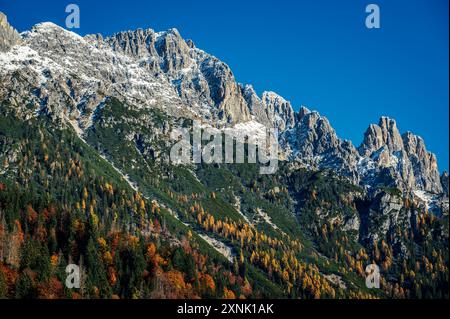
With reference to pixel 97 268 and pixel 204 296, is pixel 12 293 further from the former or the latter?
pixel 204 296
